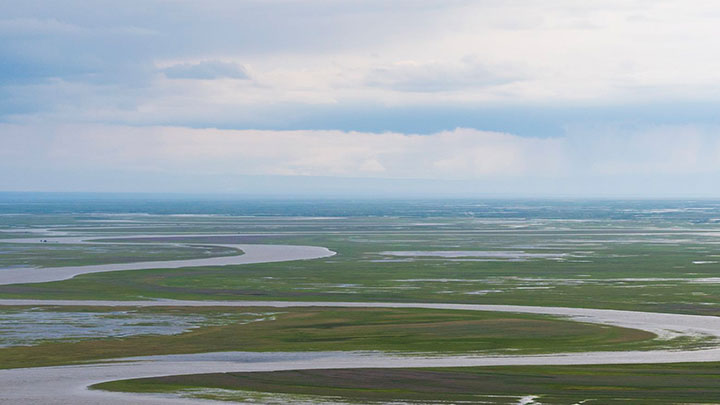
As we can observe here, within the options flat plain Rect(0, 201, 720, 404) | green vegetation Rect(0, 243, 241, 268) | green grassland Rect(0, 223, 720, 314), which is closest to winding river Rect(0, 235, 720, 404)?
flat plain Rect(0, 201, 720, 404)

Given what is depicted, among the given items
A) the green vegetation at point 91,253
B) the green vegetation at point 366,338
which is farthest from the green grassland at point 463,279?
the green vegetation at point 366,338

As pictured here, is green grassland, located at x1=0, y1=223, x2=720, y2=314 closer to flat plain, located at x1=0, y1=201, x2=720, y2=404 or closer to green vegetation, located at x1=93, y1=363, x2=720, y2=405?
flat plain, located at x1=0, y1=201, x2=720, y2=404

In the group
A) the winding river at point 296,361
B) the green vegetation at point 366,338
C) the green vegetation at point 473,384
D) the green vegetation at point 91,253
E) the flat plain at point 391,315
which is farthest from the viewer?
the green vegetation at point 91,253

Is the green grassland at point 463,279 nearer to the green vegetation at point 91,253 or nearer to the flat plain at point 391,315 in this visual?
the flat plain at point 391,315

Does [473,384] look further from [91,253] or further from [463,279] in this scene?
[91,253]

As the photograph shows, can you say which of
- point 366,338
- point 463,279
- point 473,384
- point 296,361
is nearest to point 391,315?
point 366,338

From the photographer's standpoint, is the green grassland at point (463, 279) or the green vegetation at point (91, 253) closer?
the green grassland at point (463, 279)

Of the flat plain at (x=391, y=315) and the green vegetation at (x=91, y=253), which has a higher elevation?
the green vegetation at (x=91, y=253)
